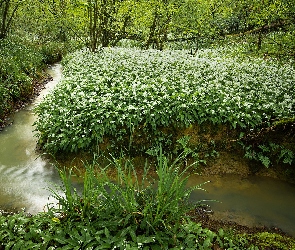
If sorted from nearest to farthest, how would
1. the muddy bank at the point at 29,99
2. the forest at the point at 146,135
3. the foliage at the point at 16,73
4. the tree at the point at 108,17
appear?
the forest at the point at 146,135, the muddy bank at the point at 29,99, the foliage at the point at 16,73, the tree at the point at 108,17

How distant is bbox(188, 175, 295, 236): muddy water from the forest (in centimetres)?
32

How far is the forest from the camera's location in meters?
3.86

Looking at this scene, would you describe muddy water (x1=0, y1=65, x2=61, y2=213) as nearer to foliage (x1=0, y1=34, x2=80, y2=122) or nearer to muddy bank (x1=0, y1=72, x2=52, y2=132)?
muddy bank (x1=0, y1=72, x2=52, y2=132)

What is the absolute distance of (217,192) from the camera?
20.4 feet

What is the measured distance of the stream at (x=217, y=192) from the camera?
18.0 ft

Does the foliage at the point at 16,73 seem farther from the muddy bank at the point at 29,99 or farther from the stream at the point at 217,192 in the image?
the stream at the point at 217,192

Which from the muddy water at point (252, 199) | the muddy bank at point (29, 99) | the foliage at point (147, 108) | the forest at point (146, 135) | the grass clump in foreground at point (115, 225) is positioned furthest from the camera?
the muddy bank at point (29, 99)

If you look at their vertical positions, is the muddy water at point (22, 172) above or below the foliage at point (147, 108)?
below

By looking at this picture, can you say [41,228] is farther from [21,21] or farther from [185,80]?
[21,21]

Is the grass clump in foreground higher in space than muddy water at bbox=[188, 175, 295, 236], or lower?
higher

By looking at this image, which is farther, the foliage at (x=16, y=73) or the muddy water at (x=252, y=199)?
the foliage at (x=16, y=73)

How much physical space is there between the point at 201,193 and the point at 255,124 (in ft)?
7.85

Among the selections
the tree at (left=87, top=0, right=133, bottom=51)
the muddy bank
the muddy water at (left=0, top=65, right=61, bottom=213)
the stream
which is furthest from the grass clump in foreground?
the tree at (left=87, top=0, right=133, bottom=51)

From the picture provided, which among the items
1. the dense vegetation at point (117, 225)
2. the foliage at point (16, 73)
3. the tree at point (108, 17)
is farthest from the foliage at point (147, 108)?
the tree at point (108, 17)
